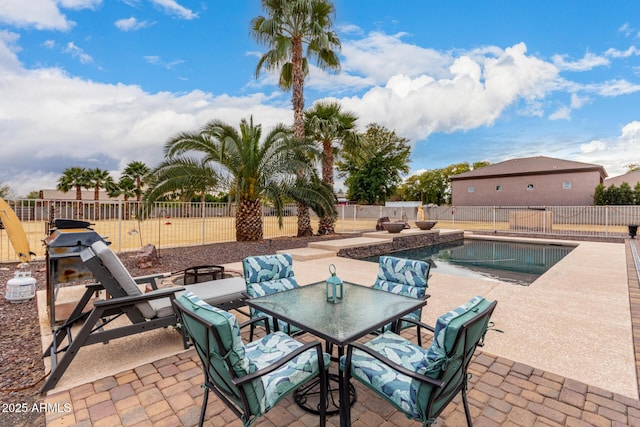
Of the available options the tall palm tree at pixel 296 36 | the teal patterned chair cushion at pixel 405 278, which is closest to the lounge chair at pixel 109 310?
the teal patterned chair cushion at pixel 405 278

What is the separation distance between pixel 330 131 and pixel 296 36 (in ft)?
14.6

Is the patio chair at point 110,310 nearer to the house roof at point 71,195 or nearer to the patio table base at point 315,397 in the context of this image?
the patio table base at point 315,397

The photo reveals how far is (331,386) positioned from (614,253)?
12.1 m

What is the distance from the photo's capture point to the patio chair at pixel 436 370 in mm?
1565

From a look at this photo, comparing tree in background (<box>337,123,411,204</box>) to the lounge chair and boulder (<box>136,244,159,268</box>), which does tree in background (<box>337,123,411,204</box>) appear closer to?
boulder (<box>136,244,159,268</box>)

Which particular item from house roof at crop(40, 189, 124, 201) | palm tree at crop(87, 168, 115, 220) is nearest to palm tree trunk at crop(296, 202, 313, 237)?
palm tree at crop(87, 168, 115, 220)

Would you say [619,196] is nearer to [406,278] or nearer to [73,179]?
[406,278]

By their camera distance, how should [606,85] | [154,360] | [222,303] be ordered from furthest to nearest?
1. [606,85]
2. [222,303]
3. [154,360]

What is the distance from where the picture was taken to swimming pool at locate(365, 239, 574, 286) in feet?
28.6

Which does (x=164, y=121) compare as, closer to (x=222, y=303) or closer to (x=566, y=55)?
(x=222, y=303)

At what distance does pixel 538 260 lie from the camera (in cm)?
1074

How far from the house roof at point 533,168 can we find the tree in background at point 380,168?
5879 millimetres

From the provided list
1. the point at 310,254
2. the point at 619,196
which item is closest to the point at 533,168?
the point at 619,196

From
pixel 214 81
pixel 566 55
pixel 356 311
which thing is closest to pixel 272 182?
pixel 214 81
